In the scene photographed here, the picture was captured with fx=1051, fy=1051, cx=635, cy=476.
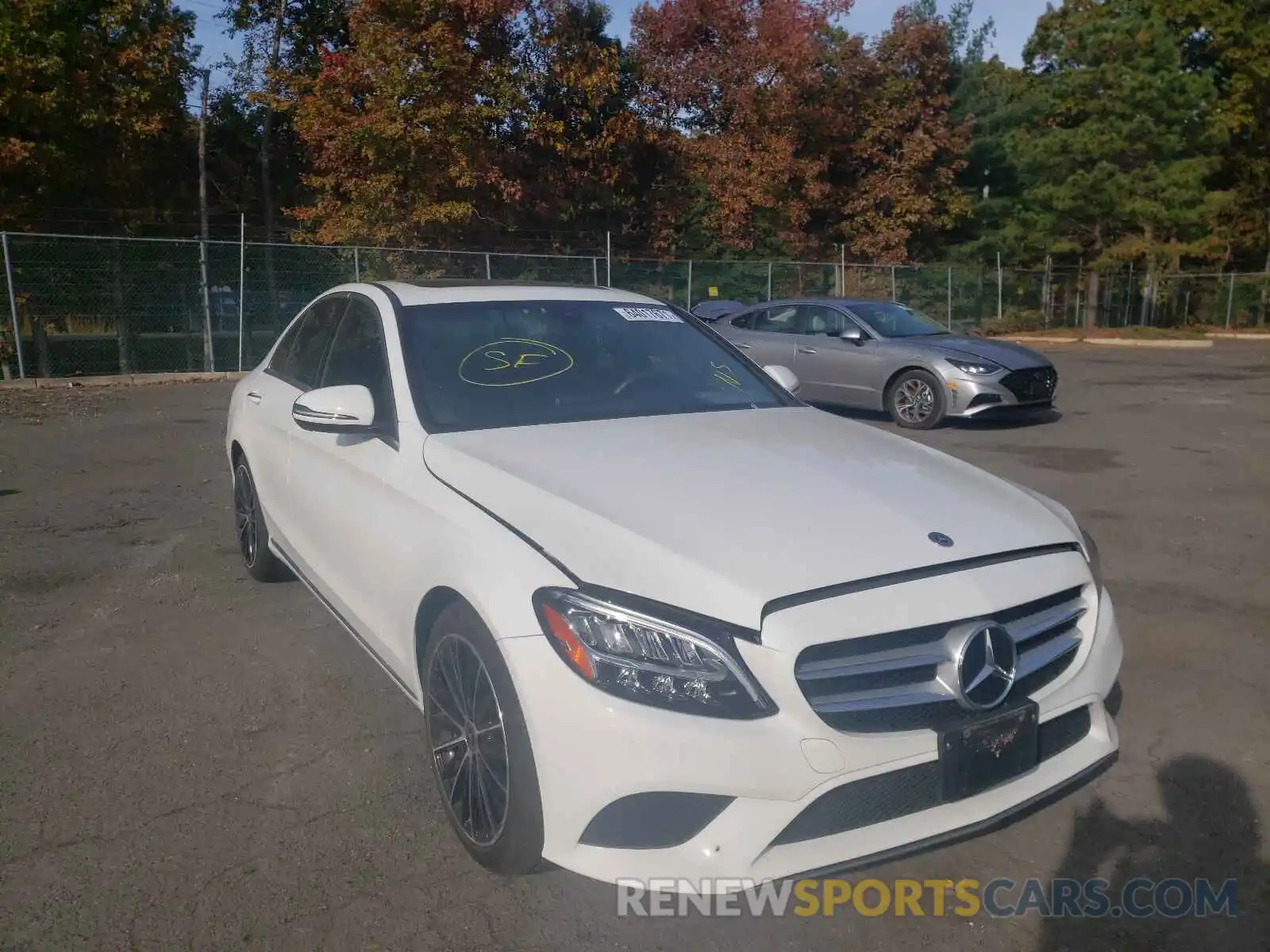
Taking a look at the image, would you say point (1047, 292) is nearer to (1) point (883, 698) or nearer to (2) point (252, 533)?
(2) point (252, 533)

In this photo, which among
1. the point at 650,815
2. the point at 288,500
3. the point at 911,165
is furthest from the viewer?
the point at 911,165

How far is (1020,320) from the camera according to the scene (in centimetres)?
3322

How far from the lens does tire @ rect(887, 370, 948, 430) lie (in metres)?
11.1

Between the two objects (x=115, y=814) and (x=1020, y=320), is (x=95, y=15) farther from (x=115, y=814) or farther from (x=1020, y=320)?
(x=1020, y=320)

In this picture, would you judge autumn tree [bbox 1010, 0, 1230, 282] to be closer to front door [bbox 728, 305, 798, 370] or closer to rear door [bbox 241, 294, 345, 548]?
front door [bbox 728, 305, 798, 370]

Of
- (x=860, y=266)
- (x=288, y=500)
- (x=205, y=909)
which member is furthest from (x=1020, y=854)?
(x=860, y=266)

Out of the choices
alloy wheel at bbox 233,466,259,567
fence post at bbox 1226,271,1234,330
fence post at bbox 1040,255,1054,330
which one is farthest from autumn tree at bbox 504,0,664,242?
fence post at bbox 1226,271,1234,330

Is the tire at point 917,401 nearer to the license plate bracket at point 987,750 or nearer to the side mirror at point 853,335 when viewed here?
the side mirror at point 853,335

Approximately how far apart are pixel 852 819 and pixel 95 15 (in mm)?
20816

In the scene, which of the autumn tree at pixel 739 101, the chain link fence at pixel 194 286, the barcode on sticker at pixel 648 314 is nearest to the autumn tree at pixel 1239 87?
the autumn tree at pixel 739 101

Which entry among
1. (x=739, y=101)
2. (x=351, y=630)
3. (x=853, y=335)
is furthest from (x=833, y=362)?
(x=739, y=101)

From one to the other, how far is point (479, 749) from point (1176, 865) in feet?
6.48

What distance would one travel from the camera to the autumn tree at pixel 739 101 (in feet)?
95.6

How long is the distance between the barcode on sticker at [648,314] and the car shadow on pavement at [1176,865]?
101 inches
